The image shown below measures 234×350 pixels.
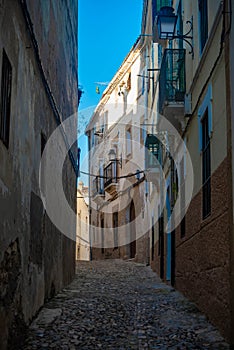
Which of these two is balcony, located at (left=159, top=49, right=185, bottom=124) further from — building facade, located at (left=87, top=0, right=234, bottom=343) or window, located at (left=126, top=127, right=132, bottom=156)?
window, located at (left=126, top=127, right=132, bottom=156)

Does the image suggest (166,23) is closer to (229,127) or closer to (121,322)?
(229,127)

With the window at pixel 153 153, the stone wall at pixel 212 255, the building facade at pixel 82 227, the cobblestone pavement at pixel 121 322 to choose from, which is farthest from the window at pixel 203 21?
the building facade at pixel 82 227

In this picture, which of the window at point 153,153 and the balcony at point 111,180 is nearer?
the window at point 153,153

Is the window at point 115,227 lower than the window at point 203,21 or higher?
lower

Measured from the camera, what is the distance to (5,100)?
234 inches

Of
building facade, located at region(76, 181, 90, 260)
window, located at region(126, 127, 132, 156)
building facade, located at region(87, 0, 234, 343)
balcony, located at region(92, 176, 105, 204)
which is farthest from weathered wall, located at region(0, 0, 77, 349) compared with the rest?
building facade, located at region(76, 181, 90, 260)

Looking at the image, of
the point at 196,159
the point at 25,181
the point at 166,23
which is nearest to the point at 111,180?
the point at 166,23

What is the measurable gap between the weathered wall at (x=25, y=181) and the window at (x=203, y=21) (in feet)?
8.49

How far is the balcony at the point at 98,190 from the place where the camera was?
112ft

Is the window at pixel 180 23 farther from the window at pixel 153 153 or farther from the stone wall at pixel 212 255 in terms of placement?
the window at pixel 153 153

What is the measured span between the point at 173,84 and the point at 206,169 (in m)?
3.79

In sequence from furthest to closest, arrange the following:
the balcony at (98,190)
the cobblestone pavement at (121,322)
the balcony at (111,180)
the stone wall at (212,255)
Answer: the balcony at (98,190) < the balcony at (111,180) < the cobblestone pavement at (121,322) < the stone wall at (212,255)

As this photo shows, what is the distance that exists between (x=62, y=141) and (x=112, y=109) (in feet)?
69.1

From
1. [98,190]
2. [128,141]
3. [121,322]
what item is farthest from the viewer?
[98,190]
